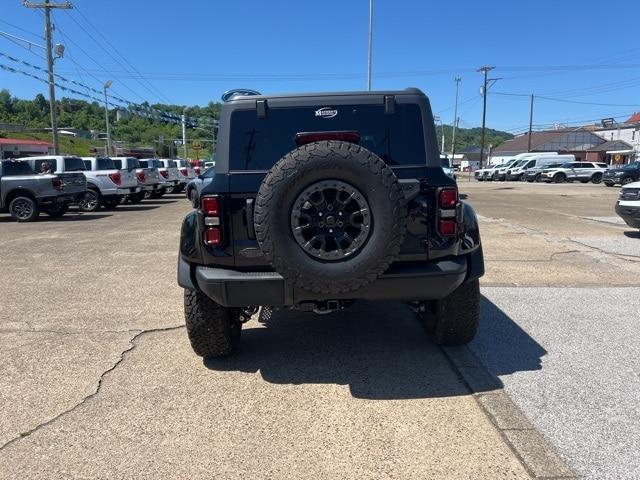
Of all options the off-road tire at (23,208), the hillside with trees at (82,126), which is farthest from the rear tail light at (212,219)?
the hillside with trees at (82,126)

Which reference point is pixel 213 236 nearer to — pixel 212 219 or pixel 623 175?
pixel 212 219

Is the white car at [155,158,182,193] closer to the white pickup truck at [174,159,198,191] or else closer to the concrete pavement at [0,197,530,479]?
the white pickup truck at [174,159,198,191]

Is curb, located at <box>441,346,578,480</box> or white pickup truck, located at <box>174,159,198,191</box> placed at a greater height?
white pickup truck, located at <box>174,159,198,191</box>

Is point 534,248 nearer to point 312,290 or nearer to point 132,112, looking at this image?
point 312,290

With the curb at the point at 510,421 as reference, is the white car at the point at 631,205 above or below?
above

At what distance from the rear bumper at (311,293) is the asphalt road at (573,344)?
0.92 m

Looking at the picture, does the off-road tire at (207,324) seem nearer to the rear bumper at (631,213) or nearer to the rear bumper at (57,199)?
the rear bumper at (631,213)

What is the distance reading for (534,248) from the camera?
355 inches

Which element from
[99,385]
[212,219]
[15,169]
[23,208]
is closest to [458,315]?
[212,219]

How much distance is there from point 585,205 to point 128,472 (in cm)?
1995

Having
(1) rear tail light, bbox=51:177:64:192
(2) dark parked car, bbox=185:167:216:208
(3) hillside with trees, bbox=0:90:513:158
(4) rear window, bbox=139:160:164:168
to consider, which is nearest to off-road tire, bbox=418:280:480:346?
(2) dark parked car, bbox=185:167:216:208

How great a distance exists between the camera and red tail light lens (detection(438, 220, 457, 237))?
3.39 m

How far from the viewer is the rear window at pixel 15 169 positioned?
13883 mm

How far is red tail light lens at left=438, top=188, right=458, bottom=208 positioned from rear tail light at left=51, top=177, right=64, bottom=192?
1324 cm
